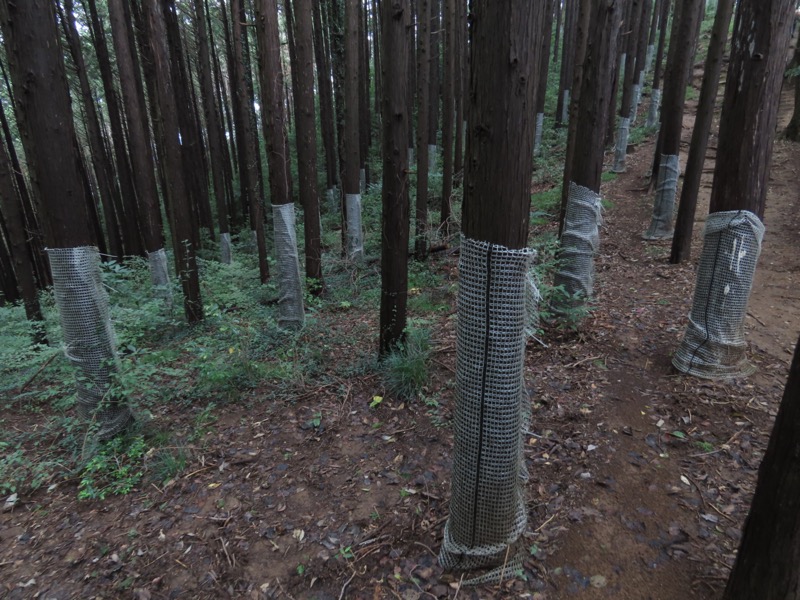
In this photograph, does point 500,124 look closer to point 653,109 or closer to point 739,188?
point 739,188

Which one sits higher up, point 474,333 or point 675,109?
point 675,109

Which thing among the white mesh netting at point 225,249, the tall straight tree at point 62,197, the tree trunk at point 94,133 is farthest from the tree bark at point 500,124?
the white mesh netting at point 225,249

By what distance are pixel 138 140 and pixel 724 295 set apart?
10.9 meters

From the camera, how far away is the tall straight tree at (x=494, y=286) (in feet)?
5.74

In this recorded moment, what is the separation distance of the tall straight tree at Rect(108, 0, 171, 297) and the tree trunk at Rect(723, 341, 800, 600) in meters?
10.0

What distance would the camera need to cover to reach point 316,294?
9211 millimetres

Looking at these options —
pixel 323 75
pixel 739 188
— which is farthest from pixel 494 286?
pixel 323 75

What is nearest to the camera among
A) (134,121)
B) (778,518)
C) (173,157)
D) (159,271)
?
(778,518)

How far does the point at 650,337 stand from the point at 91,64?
22254mm

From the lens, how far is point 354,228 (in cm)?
1131

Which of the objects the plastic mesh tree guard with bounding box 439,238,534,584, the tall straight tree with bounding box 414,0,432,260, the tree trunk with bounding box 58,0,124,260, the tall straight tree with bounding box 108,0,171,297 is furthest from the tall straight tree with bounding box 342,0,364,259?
the plastic mesh tree guard with bounding box 439,238,534,584

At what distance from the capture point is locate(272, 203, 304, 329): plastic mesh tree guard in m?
6.63

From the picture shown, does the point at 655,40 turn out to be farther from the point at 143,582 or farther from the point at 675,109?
the point at 143,582

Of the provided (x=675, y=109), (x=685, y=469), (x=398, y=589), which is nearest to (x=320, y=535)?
(x=398, y=589)
